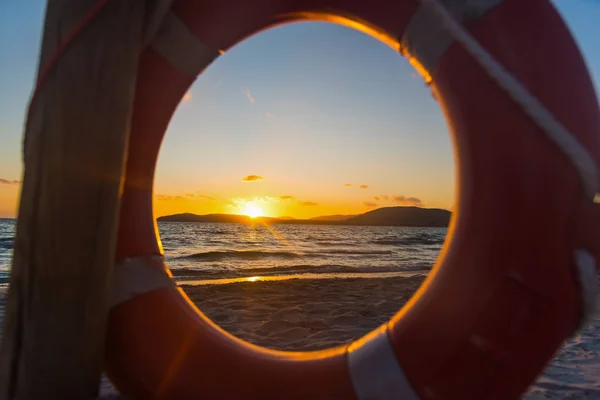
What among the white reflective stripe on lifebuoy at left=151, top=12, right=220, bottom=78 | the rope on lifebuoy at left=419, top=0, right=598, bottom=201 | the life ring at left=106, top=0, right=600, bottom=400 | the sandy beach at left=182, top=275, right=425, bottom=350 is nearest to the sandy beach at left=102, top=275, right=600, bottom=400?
the sandy beach at left=182, top=275, right=425, bottom=350

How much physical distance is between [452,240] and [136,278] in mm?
798

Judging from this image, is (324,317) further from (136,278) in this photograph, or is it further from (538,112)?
(538,112)

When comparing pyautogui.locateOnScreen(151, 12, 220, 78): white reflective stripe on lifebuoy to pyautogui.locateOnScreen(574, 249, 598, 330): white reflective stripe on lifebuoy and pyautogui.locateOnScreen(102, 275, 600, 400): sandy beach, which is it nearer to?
pyautogui.locateOnScreen(574, 249, 598, 330): white reflective stripe on lifebuoy

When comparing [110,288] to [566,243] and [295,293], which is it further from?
[295,293]

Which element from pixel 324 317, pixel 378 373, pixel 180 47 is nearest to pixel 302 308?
pixel 324 317

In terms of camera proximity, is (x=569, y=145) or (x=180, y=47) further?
(x=180, y=47)

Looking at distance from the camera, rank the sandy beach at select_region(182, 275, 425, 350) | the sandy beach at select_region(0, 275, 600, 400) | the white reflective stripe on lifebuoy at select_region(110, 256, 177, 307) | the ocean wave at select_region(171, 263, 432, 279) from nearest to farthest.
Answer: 1. the white reflective stripe on lifebuoy at select_region(110, 256, 177, 307)
2. the sandy beach at select_region(0, 275, 600, 400)
3. the sandy beach at select_region(182, 275, 425, 350)
4. the ocean wave at select_region(171, 263, 432, 279)

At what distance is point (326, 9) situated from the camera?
116 cm

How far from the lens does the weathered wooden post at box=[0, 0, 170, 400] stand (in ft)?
3.08

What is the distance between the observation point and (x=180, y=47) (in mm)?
1137

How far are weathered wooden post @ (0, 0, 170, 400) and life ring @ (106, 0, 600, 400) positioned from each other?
11 cm

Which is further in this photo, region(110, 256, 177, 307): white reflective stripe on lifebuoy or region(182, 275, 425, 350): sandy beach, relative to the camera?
region(182, 275, 425, 350): sandy beach

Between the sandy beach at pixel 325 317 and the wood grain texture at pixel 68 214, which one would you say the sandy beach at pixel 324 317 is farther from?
the wood grain texture at pixel 68 214

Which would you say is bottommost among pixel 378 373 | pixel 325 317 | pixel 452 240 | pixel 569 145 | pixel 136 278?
pixel 325 317
